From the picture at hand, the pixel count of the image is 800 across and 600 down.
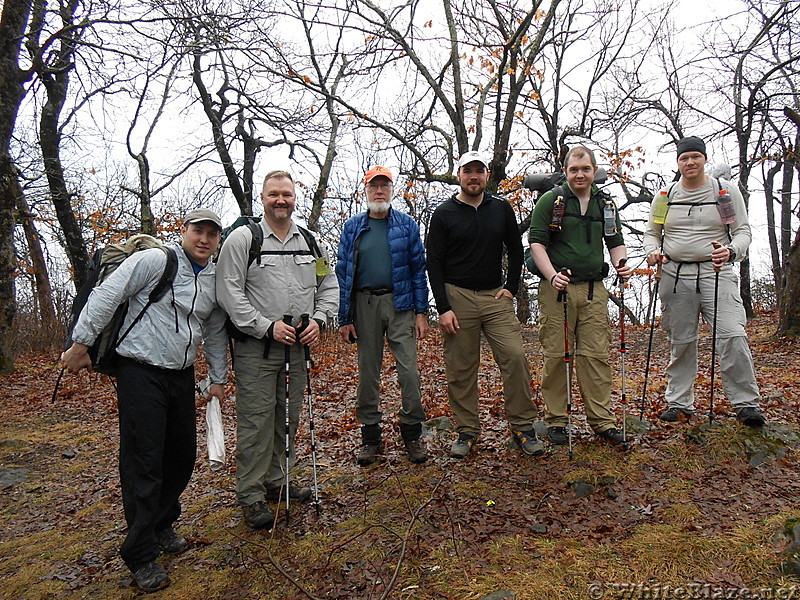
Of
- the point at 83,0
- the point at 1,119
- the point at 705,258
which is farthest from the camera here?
the point at 1,119

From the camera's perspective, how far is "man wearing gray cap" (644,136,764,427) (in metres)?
4.49

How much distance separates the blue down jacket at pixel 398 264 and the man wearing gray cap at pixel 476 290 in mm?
160

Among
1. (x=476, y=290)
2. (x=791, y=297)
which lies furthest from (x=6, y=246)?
(x=791, y=297)

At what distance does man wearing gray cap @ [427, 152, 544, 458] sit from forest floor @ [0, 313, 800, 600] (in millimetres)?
571

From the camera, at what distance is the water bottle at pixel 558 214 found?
4.57 meters

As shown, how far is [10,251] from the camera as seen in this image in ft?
33.8

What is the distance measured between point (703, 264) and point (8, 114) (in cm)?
1234

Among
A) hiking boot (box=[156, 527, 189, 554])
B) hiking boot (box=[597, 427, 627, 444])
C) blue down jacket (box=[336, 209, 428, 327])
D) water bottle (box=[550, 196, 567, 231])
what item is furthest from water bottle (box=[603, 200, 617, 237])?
hiking boot (box=[156, 527, 189, 554])

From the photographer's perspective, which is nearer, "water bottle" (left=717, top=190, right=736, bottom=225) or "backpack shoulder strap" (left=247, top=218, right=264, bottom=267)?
"backpack shoulder strap" (left=247, top=218, right=264, bottom=267)

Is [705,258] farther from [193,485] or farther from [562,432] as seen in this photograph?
[193,485]

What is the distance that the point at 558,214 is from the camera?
4.57 metres

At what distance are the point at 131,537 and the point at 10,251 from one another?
9577 mm

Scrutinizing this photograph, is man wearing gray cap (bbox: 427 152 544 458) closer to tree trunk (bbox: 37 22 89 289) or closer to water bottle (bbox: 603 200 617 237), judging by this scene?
water bottle (bbox: 603 200 617 237)

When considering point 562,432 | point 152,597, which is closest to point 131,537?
point 152,597
